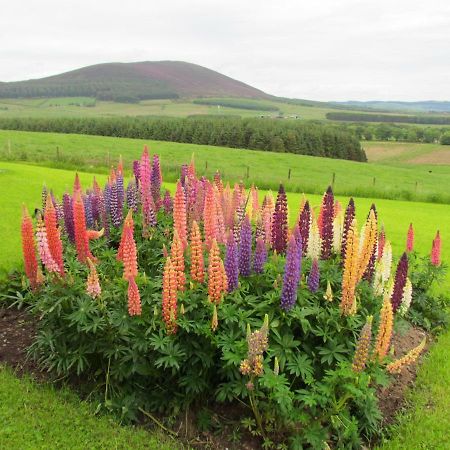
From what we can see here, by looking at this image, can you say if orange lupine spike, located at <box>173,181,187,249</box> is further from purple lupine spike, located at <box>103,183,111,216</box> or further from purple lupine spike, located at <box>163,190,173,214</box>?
purple lupine spike, located at <box>103,183,111,216</box>

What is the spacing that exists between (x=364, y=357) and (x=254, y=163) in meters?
48.5

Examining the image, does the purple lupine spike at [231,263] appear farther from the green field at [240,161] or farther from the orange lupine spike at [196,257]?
the green field at [240,161]

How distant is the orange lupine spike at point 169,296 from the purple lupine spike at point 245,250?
917mm

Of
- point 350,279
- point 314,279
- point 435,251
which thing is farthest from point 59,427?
point 435,251

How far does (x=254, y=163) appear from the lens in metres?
52.3

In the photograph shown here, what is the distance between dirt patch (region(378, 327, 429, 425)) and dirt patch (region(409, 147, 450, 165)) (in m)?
76.3

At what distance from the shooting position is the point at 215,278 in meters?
5.00

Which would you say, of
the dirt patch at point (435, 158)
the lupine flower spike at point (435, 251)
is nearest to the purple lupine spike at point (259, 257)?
the lupine flower spike at point (435, 251)

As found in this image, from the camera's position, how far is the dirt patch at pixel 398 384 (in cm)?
587

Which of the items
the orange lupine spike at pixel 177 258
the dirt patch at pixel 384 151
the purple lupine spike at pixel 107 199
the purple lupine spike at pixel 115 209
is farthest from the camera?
the dirt patch at pixel 384 151

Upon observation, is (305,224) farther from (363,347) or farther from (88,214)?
(88,214)

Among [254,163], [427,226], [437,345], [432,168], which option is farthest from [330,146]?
[437,345]

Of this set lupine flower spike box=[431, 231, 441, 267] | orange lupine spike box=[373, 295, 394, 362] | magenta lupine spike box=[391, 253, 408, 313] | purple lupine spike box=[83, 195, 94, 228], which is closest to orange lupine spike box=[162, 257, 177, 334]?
orange lupine spike box=[373, 295, 394, 362]

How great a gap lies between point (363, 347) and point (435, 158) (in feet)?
277
